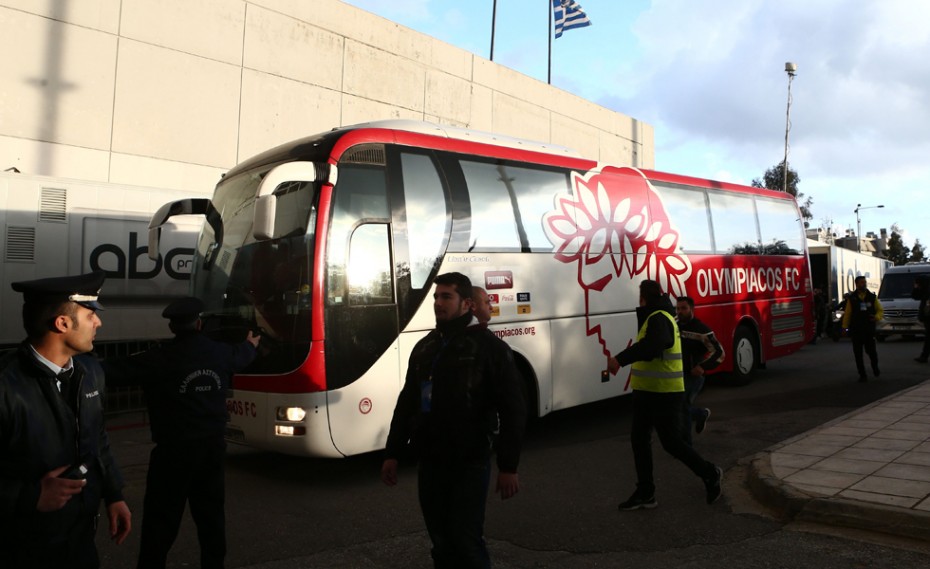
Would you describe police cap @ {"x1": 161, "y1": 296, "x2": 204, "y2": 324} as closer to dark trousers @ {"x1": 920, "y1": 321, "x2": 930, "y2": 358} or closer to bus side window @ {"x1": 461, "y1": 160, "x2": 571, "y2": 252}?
bus side window @ {"x1": 461, "y1": 160, "x2": 571, "y2": 252}

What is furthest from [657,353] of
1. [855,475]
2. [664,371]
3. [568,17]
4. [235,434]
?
[568,17]

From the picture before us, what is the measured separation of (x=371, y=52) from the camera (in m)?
17.5

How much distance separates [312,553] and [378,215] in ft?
10.2

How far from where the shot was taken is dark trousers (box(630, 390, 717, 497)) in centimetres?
550

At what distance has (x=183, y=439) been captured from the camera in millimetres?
3930

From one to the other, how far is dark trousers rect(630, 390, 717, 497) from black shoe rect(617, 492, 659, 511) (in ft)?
0.11

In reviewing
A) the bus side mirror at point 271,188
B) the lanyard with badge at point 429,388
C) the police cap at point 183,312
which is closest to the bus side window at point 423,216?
the bus side mirror at point 271,188

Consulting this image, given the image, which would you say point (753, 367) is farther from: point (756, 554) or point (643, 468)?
point (756, 554)

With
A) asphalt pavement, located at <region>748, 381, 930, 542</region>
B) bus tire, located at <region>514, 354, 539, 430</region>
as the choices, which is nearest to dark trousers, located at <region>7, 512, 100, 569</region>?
asphalt pavement, located at <region>748, 381, 930, 542</region>

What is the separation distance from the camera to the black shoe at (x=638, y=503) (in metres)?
5.57

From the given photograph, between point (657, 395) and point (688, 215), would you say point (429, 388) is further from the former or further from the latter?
point (688, 215)

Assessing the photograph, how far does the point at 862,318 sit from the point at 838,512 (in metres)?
8.45

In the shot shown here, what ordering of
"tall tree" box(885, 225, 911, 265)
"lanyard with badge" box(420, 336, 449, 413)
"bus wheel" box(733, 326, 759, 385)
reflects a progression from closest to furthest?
1. "lanyard with badge" box(420, 336, 449, 413)
2. "bus wheel" box(733, 326, 759, 385)
3. "tall tree" box(885, 225, 911, 265)

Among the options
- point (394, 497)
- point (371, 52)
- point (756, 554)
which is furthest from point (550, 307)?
point (371, 52)
